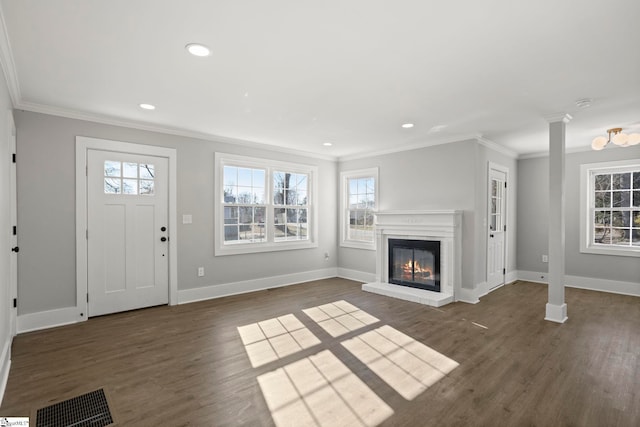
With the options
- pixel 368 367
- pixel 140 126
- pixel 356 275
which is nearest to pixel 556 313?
pixel 368 367

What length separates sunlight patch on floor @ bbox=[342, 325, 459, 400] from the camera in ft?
8.44

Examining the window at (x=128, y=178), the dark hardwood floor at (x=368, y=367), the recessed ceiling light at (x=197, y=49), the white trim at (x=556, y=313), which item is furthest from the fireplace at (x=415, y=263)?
the recessed ceiling light at (x=197, y=49)

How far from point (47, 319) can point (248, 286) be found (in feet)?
8.54

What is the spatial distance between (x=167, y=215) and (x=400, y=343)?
138 inches

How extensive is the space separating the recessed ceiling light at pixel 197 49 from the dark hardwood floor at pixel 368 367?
2546mm

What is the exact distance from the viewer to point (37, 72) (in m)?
2.87

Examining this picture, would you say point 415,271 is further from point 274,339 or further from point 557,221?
point 274,339

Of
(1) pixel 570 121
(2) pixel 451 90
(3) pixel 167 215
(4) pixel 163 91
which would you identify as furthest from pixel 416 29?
(3) pixel 167 215

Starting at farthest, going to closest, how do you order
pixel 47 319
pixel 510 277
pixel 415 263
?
pixel 510 277 → pixel 415 263 → pixel 47 319

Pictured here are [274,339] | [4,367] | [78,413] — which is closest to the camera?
[78,413]

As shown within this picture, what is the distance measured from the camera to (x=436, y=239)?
5.21 m

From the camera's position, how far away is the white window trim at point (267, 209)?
517 cm

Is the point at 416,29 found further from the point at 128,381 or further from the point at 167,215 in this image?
the point at 167,215

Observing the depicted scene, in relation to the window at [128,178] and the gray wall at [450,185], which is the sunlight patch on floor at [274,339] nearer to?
the window at [128,178]
